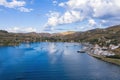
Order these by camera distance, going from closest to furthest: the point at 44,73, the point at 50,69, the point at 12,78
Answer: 1. the point at 12,78
2. the point at 44,73
3. the point at 50,69

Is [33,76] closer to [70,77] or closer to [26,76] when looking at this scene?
[26,76]

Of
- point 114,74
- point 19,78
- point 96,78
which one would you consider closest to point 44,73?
point 19,78

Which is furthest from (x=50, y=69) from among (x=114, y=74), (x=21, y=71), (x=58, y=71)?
(x=114, y=74)

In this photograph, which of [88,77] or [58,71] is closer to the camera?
[88,77]

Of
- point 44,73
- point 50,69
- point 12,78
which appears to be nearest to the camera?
point 12,78

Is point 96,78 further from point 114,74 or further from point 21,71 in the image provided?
point 21,71

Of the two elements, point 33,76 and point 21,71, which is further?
point 21,71

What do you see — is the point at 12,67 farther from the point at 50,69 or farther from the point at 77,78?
the point at 77,78
